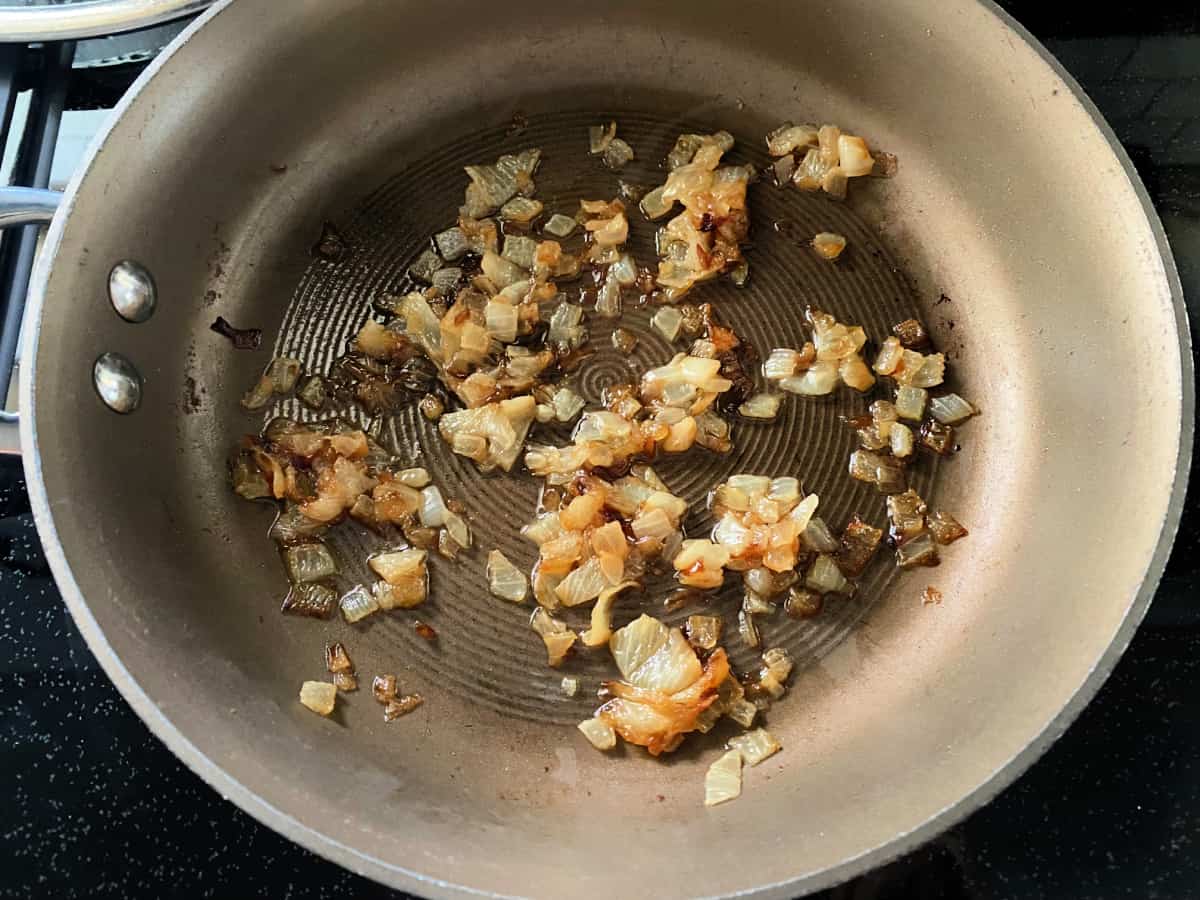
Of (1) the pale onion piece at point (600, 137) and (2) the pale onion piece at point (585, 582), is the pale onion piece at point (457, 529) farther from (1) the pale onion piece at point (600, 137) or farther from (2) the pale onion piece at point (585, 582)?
(1) the pale onion piece at point (600, 137)

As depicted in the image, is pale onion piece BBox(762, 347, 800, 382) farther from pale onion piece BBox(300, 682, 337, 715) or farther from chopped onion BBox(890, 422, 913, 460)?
pale onion piece BBox(300, 682, 337, 715)

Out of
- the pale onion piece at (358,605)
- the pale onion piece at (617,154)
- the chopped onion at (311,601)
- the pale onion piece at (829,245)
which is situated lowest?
the chopped onion at (311,601)

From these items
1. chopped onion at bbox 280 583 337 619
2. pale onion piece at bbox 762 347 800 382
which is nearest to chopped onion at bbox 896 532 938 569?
pale onion piece at bbox 762 347 800 382

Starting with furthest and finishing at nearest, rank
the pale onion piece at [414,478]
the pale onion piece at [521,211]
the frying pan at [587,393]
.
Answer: the pale onion piece at [521,211] < the pale onion piece at [414,478] < the frying pan at [587,393]

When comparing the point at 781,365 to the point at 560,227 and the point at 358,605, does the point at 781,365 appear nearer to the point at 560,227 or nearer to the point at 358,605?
the point at 560,227

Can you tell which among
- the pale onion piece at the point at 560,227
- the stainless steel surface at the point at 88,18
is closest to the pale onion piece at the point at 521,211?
the pale onion piece at the point at 560,227

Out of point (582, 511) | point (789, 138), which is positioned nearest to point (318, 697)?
point (582, 511)
